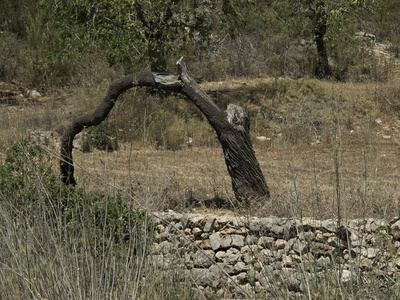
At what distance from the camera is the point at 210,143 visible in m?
11.0

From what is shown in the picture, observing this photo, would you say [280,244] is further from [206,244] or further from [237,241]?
[206,244]

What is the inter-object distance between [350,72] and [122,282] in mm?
14046

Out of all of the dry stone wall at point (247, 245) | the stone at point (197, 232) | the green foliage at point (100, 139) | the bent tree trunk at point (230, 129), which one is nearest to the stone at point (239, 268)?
the dry stone wall at point (247, 245)

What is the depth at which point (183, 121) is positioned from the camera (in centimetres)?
1162

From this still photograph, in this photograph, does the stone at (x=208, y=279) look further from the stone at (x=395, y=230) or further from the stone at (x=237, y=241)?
the stone at (x=395, y=230)

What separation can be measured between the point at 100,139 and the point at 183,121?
90.8 inches

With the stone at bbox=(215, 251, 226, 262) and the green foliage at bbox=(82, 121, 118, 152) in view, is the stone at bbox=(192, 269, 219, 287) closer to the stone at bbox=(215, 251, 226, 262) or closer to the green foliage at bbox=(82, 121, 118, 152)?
the stone at bbox=(215, 251, 226, 262)

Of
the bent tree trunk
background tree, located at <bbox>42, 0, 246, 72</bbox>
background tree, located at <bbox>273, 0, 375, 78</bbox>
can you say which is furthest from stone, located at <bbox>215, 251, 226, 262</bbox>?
background tree, located at <bbox>273, 0, 375, 78</bbox>

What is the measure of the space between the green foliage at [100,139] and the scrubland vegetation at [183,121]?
0.03m

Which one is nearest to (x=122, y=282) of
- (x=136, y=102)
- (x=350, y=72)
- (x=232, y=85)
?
(x=136, y=102)

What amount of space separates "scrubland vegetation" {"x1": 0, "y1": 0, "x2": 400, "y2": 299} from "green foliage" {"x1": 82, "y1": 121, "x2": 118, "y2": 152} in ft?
0.11

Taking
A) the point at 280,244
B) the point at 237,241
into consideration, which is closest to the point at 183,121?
the point at 237,241

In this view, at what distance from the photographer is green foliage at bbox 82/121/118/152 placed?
9702 mm

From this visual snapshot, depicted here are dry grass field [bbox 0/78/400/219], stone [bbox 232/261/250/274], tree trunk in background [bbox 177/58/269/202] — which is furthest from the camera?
dry grass field [bbox 0/78/400/219]
